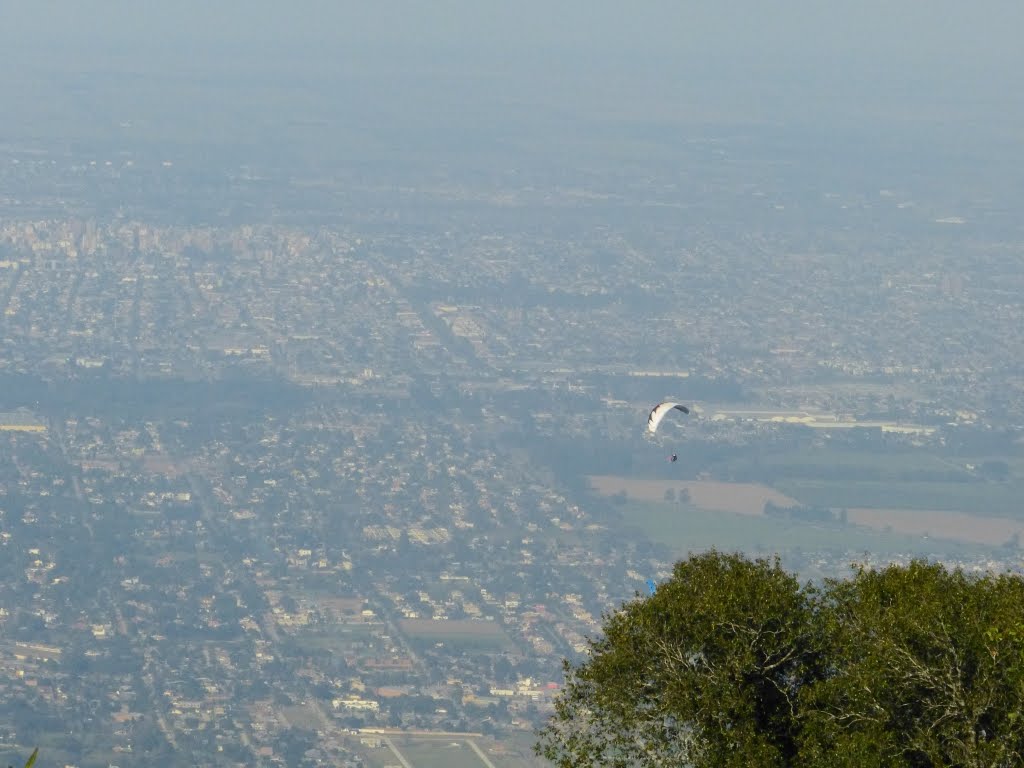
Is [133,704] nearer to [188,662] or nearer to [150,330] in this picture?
[188,662]

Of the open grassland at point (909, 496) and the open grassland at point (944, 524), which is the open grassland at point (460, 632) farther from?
the open grassland at point (909, 496)

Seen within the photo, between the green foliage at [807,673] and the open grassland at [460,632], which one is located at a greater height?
the green foliage at [807,673]

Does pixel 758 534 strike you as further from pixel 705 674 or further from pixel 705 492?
pixel 705 674

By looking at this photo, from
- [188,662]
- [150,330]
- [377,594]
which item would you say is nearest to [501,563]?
[377,594]

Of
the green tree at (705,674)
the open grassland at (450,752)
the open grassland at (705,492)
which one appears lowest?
the open grassland at (705,492)

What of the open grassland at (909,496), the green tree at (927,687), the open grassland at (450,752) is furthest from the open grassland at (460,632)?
the green tree at (927,687)

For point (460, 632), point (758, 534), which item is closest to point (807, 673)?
point (460, 632)

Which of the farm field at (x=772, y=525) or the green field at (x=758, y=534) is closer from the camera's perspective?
the green field at (x=758, y=534)
